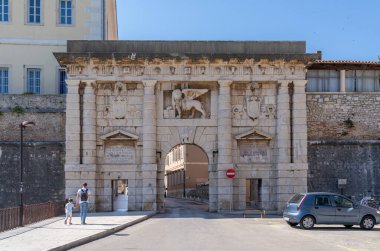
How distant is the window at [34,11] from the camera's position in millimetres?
39750

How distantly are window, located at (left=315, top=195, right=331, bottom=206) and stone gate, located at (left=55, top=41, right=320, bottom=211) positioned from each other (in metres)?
9.78

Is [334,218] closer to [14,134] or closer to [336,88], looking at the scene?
[336,88]

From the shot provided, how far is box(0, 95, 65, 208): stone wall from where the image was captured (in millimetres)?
36125

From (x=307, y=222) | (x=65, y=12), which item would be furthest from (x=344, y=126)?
(x=65, y=12)

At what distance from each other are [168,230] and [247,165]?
12.9m

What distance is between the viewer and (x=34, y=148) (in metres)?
36.5

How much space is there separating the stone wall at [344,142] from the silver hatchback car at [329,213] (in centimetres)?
1282

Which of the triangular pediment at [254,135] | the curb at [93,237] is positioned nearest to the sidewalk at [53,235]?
the curb at [93,237]

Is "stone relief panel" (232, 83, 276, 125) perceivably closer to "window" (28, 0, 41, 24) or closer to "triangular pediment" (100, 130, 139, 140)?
"triangular pediment" (100, 130, 139, 140)

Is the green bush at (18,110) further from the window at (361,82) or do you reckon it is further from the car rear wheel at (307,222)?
the window at (361,82)

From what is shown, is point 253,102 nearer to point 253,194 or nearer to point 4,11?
point 253,194

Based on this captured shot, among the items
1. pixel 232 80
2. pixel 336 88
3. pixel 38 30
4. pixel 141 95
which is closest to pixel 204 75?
pixel 232 80

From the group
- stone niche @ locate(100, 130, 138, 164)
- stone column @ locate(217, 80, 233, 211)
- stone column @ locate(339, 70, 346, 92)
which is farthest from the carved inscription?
stone column @ locate(339, 70, 346, 92)

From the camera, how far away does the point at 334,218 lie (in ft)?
78.6
